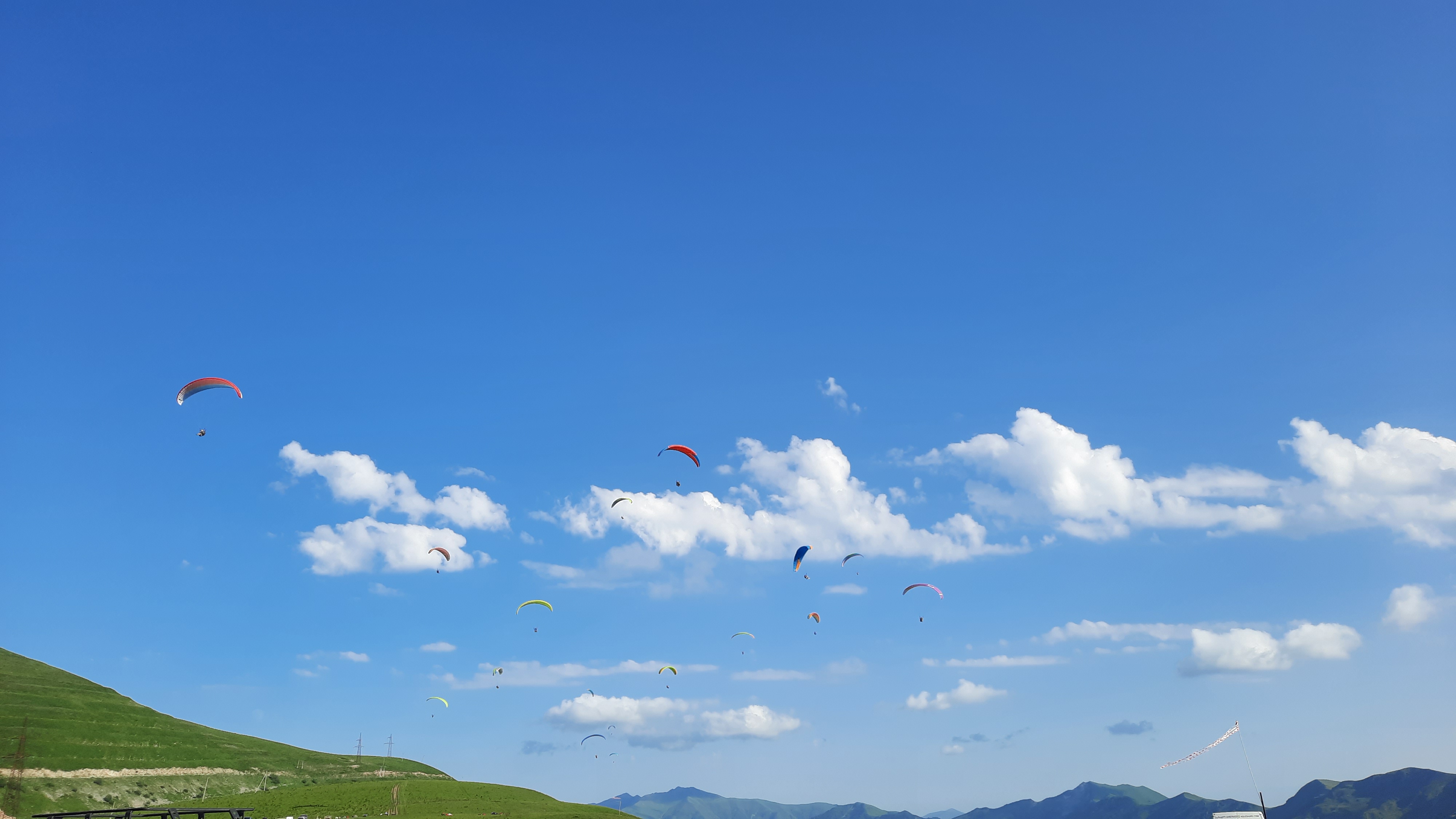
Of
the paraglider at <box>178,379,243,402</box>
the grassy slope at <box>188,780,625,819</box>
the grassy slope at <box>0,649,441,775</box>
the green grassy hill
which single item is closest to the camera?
the paraglider at <box>178,379,243,402</box>

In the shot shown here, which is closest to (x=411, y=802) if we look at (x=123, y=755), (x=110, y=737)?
(x=123, y=755)

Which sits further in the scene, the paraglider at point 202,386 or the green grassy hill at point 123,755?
the green grassy hill at point 123,755

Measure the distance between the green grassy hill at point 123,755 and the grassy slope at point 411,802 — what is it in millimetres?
9459

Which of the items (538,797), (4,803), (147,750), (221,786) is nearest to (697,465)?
(538,797)

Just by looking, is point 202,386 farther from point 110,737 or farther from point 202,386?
point 110,737

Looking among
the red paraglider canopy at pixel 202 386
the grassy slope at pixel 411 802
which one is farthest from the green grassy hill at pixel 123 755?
the red paraglider canopy at pixel 202 386

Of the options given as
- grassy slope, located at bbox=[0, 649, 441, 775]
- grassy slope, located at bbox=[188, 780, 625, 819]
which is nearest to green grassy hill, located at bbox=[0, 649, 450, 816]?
grassy slope, located at bbox=[0, 649, 441, 775]

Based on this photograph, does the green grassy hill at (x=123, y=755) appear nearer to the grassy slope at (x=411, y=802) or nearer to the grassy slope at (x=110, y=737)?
the grassy slope at (x=110, y=737)

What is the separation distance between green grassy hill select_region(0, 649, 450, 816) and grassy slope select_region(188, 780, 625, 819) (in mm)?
9459

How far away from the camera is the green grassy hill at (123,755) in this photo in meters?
124

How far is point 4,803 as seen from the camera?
359 feet

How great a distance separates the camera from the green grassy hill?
406 ft

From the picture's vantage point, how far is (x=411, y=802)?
12375cm

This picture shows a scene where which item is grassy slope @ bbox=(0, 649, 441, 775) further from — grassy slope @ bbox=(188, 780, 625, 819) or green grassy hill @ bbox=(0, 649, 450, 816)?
grassy slope @ bbox=(188, 780, 625, 819)
